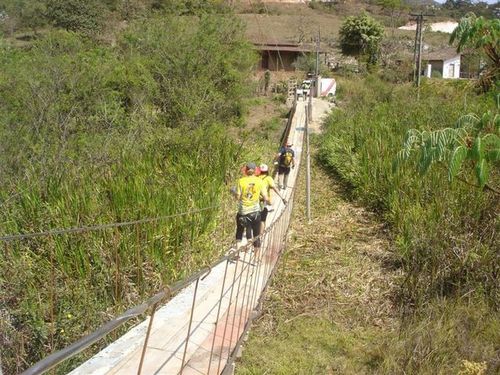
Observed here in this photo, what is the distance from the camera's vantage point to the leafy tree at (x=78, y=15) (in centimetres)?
3462

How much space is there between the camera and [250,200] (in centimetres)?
587

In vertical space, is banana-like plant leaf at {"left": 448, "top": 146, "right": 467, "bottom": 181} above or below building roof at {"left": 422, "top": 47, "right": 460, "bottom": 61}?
below

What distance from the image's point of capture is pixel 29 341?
4.89m

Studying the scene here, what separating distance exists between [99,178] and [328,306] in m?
3.44

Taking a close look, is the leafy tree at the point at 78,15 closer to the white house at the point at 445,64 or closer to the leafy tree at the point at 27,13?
the leafy tree at the point at 27,13

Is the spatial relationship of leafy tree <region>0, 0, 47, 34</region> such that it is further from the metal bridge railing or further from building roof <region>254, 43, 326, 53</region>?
the metal bridge railing

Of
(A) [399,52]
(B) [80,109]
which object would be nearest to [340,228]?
(B) [80,109]

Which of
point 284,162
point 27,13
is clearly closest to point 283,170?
point 284,162

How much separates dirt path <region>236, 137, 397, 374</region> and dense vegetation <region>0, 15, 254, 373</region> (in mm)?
1163

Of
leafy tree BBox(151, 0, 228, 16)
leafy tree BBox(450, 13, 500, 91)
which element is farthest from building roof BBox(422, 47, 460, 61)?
leafy tree BBox(450, 13, 500, 91)

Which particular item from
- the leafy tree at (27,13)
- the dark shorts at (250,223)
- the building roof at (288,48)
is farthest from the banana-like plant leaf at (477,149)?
the leafy tree at (27,13)

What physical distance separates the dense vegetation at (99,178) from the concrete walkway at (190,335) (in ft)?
1.78

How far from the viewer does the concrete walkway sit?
3.65 m

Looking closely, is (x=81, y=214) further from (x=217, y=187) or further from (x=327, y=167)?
(x=327, y=167)
